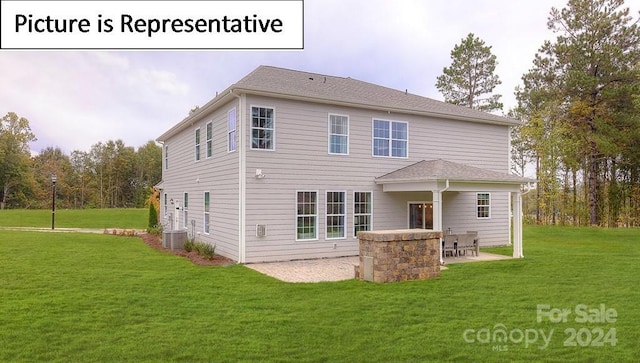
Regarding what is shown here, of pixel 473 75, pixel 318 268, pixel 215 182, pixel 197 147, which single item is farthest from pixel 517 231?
pixel 473 75

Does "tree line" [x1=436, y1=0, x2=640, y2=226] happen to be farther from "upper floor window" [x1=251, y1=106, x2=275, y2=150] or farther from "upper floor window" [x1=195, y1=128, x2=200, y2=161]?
"upper floor window" [x1=195, y1=128, x2=200, y2=161]

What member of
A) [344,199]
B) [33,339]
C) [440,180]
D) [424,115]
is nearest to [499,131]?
[424,115]

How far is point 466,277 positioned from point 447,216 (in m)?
5.75

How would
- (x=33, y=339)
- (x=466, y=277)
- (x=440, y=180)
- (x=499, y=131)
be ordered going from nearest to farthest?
(x=33, y=339) < (x=466, y=277) < (x=440, y=180) < (x=499, y=131)

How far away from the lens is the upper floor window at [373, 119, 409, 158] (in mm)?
14125

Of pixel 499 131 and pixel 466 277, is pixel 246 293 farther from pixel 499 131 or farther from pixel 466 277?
pixel 499 131

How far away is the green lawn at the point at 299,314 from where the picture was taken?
16.3 ft

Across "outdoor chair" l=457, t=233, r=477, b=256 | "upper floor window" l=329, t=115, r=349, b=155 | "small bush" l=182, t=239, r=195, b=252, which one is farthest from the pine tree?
"small bush" l=182, t=239, r=195, b=252

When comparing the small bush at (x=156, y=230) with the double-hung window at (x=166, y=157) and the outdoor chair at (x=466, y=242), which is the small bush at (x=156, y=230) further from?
the outdoor chair at (x=466, y=242)

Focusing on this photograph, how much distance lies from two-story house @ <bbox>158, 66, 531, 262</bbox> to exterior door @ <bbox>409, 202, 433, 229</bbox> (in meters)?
0.03

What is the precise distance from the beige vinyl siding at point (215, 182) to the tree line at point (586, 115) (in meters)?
17.0

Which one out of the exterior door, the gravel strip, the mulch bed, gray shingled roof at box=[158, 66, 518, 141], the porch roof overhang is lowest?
the gravel strip

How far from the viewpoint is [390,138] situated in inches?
566

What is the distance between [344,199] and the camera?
13.3 metres
